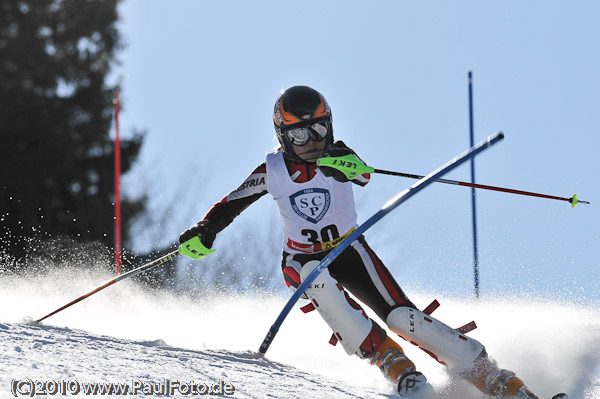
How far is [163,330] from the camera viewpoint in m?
5.69

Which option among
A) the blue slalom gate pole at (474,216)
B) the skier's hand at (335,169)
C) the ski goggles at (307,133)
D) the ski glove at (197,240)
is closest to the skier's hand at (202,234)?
the ski glove at (197,240)

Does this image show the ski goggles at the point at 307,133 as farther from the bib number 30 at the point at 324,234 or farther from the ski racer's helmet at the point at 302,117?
the bib number 30 at the point at 324,234

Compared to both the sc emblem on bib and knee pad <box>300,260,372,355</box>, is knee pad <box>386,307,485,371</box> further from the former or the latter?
the sc emblem on bib

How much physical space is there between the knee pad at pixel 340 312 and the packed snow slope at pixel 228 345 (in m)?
0.23

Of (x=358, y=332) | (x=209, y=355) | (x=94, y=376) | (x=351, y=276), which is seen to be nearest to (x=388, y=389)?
(x=358, y=332)

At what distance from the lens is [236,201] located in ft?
14.8

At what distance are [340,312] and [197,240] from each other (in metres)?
1.00

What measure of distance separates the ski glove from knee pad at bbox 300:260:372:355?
790mm

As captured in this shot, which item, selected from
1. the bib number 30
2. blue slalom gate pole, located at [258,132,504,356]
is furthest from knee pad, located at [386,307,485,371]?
the bib number 30

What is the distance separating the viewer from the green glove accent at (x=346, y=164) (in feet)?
13.1

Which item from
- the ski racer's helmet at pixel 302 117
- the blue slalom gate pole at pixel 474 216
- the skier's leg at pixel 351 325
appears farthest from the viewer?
the blue slalom gate pole at pixel 474 216

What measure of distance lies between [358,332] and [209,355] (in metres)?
0.80

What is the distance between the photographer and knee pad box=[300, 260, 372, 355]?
12.6ft

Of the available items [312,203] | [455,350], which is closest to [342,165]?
[312,203]
